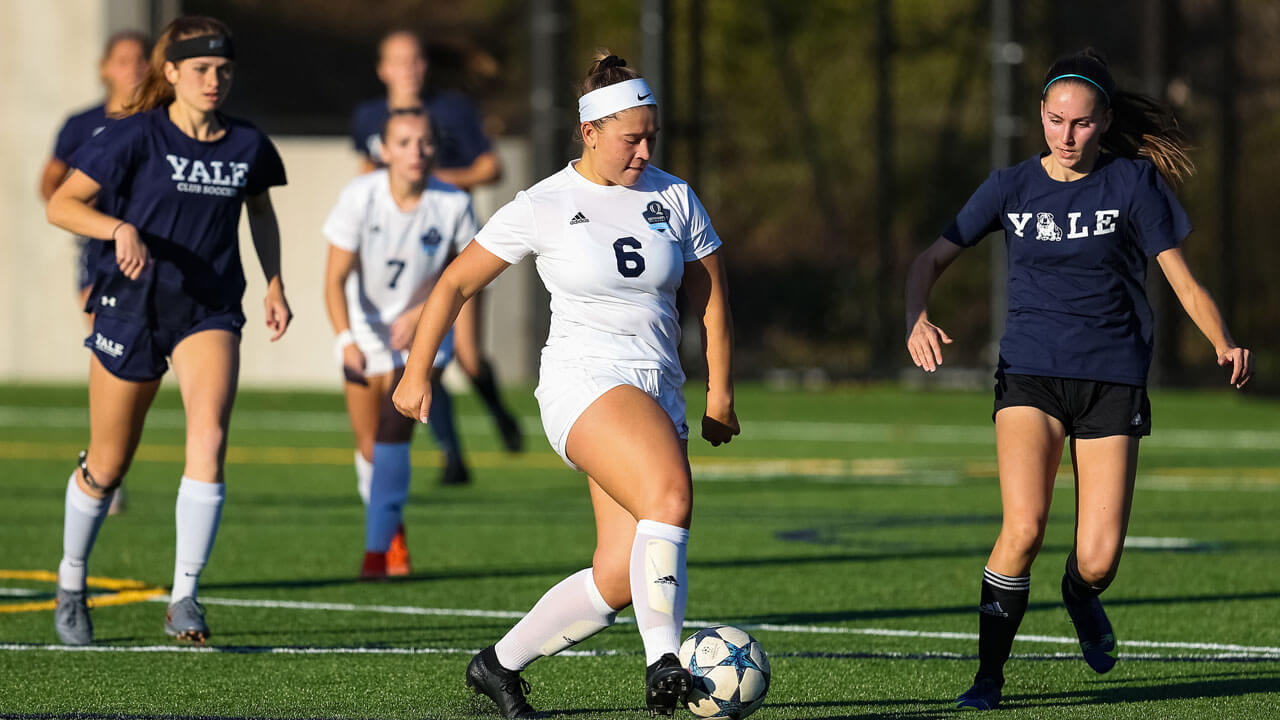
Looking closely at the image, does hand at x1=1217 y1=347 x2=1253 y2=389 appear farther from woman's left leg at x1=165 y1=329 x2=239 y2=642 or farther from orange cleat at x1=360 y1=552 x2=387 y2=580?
orange cleat at x1=360 y1=552 x2=387 y2=580

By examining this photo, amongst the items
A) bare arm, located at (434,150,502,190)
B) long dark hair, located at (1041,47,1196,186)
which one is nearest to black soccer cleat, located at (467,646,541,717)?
long dark hair, located at (1041,47,1196,186)

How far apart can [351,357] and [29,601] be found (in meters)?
1.73

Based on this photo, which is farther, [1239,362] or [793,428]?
[793,428]

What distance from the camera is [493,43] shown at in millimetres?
29203

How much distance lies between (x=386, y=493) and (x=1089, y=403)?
12.1ft

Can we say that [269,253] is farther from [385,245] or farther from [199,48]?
[385,245]

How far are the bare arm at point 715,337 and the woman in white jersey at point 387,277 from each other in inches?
127

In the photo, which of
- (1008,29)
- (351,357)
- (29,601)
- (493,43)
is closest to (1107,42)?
(1008,29)

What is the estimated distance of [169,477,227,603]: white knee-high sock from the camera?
696 cm

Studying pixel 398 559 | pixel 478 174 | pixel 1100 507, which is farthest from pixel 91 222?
pixel 478 174

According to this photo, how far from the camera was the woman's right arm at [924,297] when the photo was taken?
5887 millimetres

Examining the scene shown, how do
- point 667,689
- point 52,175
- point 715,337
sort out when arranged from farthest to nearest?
point 52,175
point 715,337
point 667,689

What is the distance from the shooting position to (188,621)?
22.7 feet

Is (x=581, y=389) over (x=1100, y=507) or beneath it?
over
